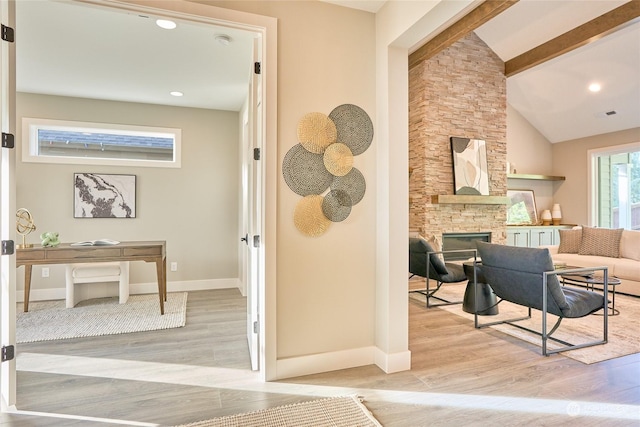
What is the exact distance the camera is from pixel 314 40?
235cm

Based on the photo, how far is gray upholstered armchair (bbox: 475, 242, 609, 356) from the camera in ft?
8.62

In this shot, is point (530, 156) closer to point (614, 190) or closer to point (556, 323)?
point (614, 190)

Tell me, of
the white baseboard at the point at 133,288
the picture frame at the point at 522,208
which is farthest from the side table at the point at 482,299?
the picture frame at the point at 522,208

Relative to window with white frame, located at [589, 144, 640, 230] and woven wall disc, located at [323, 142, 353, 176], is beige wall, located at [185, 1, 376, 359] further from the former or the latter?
window with white frame, located at [589, 144, 640, 230]

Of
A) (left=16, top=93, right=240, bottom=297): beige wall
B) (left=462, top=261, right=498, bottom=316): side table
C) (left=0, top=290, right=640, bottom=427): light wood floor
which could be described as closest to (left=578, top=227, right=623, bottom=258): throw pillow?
(left=462, top=261, right=498, bottom=316): side table

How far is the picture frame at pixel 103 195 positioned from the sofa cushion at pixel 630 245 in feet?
22.9

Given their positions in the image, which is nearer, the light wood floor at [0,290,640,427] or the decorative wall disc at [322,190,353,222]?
the light wood floor at [0,290,640,427]

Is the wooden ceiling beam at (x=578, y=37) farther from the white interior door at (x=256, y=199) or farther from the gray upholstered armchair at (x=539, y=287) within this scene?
the white interior door at (x=256, y=199)

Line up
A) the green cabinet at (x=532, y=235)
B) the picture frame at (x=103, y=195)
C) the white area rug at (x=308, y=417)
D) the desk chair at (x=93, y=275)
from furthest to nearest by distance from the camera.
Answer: the green cabinet at (x=532, y=235) < the picture frame at (x=103, y=195) < the desk chair at (x=93, y=275) < the white area rug at (x=308, y=417)

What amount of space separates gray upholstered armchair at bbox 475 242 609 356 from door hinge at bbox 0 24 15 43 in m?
3.70

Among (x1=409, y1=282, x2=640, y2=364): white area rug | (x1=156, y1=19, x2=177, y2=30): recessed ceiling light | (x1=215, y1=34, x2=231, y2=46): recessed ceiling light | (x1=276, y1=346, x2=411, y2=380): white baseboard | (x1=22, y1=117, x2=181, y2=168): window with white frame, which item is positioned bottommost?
(x1=409, y1=282, x2=640, y2=364): white area rug

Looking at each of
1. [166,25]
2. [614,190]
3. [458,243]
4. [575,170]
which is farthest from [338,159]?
[614,190]

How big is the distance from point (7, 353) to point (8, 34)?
5.74ft

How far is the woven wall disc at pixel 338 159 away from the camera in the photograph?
2367 millimetres
